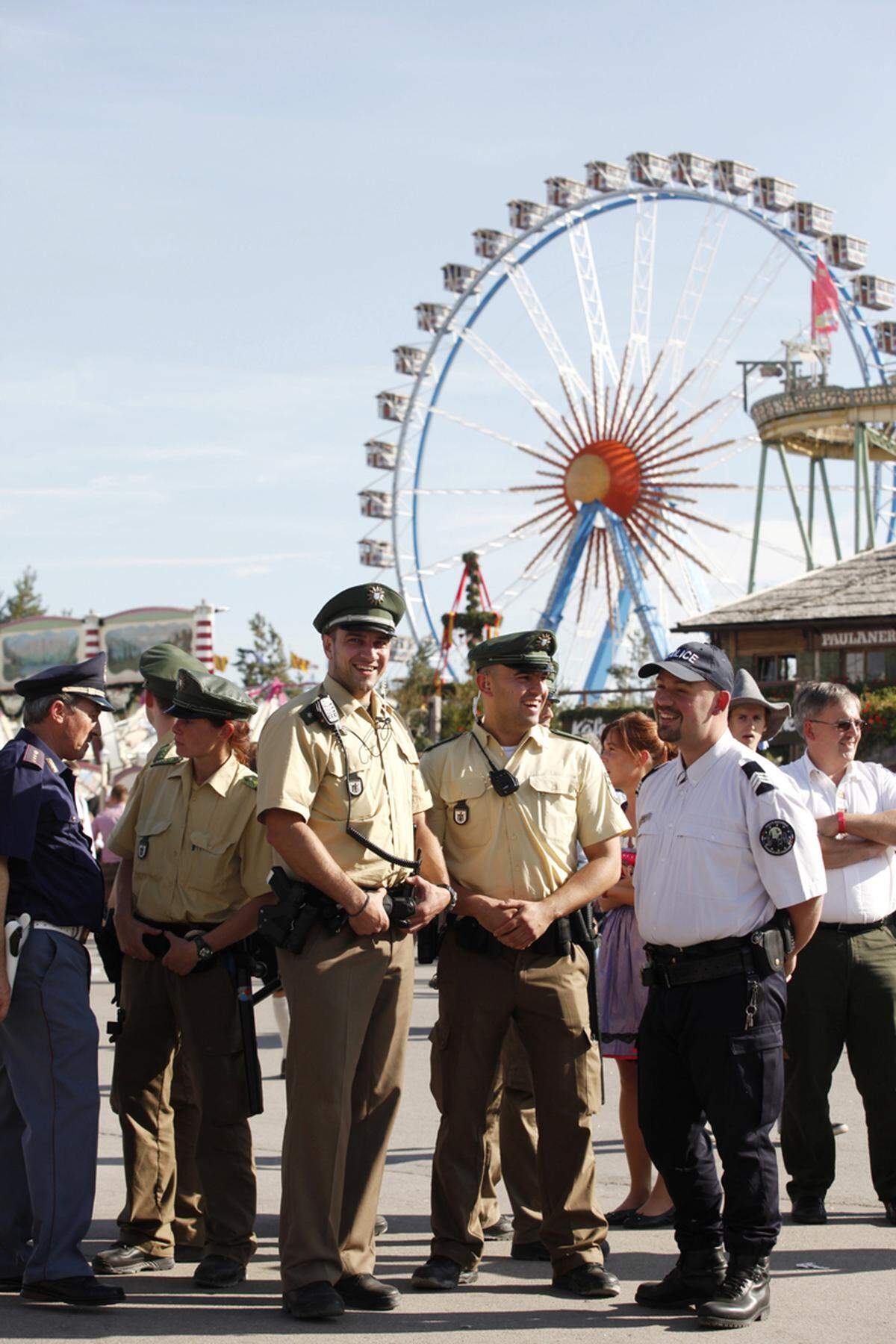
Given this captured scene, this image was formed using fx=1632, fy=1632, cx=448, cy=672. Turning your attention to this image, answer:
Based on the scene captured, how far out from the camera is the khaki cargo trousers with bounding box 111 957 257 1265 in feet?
16.3

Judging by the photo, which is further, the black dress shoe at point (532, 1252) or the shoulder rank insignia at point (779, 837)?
the black dress shoe at point (532, 1252)

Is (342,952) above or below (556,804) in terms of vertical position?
below

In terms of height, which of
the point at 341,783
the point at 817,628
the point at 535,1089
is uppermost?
the point at 817,628

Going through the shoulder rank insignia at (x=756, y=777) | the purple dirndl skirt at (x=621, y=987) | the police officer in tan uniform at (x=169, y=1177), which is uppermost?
the shoulder rank insignia at (x=756, y=777)

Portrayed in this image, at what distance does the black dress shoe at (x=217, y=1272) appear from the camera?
15.9 ft

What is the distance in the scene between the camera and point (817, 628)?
32250 millimetres

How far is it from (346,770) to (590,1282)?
1.66 meters

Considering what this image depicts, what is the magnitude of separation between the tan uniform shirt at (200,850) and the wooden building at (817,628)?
2686cm

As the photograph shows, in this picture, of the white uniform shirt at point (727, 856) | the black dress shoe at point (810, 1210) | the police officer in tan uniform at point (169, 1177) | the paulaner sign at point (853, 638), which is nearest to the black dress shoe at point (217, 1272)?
the police officer in tan uniform at point (169, 1177)

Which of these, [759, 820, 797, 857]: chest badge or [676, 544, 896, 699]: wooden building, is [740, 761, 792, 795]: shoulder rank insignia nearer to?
[759, 820, 797, 857]: chest badge

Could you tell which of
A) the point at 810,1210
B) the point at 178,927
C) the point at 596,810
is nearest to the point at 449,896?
the point at 596,810

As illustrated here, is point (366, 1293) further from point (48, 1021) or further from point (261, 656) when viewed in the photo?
point (261, 656)

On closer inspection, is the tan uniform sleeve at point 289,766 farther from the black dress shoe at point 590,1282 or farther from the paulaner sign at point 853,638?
the paulaner sign at point 853,638

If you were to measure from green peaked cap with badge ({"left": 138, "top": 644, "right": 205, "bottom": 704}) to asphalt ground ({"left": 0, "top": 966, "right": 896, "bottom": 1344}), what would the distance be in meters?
1.75
